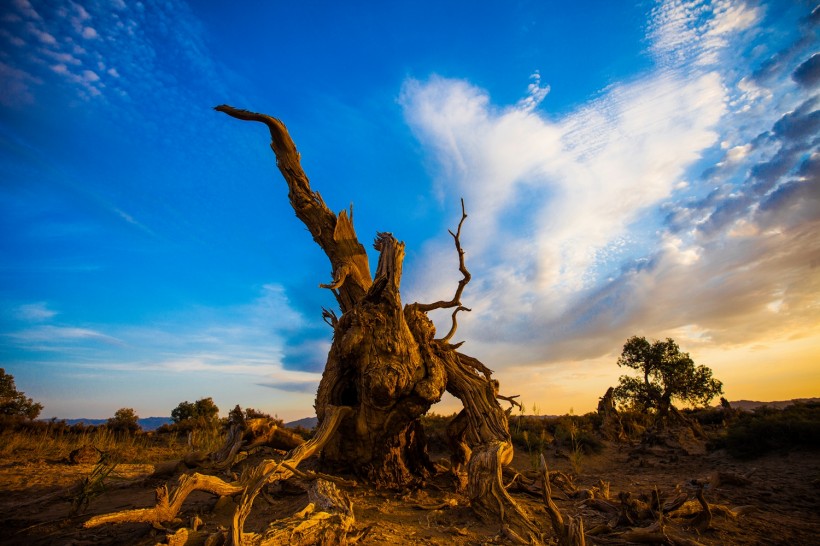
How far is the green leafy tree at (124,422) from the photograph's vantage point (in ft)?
59.9

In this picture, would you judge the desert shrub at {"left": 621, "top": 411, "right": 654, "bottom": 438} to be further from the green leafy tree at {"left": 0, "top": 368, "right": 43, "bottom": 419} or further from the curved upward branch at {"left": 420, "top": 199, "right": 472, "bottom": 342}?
the green leafy tree at {"left": 0, "top": 368, "right": 43, "bottom": 419}

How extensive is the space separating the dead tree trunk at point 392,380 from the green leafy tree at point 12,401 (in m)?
27.9

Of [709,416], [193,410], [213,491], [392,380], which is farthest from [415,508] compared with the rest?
[193,410]

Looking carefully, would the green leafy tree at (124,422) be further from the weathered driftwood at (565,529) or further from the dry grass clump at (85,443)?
the weathered driftwood at (565,529)

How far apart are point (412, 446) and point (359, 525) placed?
109 inches

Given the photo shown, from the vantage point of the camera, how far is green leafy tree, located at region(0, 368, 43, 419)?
23644 millimetres

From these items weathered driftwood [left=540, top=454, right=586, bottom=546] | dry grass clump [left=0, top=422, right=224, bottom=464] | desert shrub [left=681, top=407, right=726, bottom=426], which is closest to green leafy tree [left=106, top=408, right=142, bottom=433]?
dry grass clump [left=0, top=422, right=224, bottom=464]

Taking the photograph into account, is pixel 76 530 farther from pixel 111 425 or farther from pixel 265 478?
pixel 111 425

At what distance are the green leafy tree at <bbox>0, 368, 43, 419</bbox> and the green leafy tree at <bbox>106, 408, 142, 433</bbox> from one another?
8.61 meters

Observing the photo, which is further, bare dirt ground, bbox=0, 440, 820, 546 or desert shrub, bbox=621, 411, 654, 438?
desert shrub, bbox=621, 411, 654, 438

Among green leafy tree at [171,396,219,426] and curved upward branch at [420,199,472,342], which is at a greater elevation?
curved upward branch at [420,199,472,342]

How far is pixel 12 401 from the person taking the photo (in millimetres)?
24031

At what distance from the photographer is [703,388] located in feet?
71.7

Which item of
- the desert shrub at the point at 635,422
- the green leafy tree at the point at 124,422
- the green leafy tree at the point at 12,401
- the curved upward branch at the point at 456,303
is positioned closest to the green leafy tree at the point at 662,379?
the desert shrub at the point at 635,422
